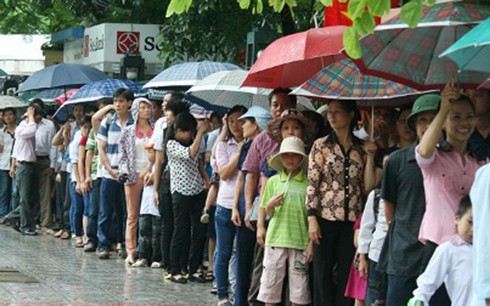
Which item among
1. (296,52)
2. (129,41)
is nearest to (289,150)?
(296,52)

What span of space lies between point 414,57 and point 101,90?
33.6ft

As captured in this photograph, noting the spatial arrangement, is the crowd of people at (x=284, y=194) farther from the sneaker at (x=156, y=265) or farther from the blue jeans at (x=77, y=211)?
the sneaker at (x=156, y=265)

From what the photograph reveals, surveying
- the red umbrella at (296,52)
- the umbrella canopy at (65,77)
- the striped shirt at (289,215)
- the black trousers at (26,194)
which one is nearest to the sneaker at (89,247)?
the black trousers at (26,194)

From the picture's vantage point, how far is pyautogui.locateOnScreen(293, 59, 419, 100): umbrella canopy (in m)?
10.5

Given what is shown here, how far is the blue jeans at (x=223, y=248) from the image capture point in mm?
12930

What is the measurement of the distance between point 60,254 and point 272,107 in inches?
260

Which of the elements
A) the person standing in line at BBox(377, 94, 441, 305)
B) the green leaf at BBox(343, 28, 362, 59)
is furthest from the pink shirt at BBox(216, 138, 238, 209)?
the green leaf at BBox(343, 28, 362, 59)

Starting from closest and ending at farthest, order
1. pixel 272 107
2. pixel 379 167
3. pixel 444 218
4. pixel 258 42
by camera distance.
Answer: pixel 444 218, pixel 379 167, pixel 272 107, pixel 258 42

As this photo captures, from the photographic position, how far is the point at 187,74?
16359 millimetres

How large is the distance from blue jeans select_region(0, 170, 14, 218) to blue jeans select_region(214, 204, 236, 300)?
10.8m

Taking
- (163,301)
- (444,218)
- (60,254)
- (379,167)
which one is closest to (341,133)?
(379,167)

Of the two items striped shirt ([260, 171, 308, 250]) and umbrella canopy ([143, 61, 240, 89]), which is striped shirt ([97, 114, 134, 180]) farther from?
striped shirt ([260, 171, 308, 250])

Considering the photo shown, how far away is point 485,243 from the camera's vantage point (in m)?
5.23

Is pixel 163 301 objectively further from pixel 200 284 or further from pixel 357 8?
pixel 357 8
